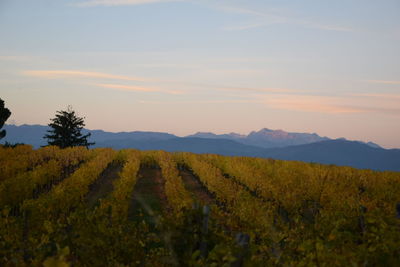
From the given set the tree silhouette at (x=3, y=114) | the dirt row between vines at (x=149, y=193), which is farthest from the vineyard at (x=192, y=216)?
the tree silhouette at (x=3, y=114)

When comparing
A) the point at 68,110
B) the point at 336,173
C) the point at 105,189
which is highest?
the point at 68,110

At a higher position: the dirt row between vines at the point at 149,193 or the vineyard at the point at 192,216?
the vineyard at the point at 192,216

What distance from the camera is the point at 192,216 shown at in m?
6.61

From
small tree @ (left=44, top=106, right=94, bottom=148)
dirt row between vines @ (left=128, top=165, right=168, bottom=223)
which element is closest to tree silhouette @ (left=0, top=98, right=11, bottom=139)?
small tree @ (left=44, top=106, right=94, bottom=148)

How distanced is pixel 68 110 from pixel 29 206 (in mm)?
44686

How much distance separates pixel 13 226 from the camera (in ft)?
29.2

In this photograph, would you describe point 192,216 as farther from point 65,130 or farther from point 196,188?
point 65,130

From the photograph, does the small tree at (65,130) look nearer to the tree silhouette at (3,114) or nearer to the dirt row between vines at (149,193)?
the tree silhouette at (3,114)

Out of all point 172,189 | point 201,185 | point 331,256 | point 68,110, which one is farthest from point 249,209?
point 68,110

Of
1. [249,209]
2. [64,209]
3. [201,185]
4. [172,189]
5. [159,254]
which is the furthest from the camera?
[201,185]

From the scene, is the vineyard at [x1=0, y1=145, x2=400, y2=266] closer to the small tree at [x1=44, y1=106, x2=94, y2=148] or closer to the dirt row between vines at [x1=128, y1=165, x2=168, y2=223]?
the dirt row between vines at [x1=128, y1=165, x2=168, y2=223]

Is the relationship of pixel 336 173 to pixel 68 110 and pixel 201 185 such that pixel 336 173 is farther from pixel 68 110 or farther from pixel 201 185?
pixel 68 110

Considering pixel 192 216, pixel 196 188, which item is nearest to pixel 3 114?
pixel 196 188

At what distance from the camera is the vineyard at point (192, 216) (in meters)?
5.93
